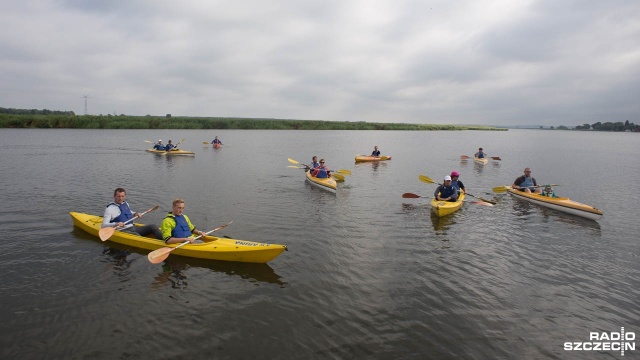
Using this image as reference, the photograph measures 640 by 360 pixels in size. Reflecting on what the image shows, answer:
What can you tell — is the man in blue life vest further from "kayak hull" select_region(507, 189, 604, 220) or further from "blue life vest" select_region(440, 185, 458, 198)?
"kayak hull" select_region(507, 189, 604, 220)

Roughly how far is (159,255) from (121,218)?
311cm

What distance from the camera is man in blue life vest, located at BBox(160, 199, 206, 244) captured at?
10422 mm

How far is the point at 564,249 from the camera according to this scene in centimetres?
1216

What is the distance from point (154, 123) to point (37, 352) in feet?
300

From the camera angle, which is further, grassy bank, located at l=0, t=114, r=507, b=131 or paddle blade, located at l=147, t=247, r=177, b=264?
grassy bank, located at l=0, t=114, r=507, b=131

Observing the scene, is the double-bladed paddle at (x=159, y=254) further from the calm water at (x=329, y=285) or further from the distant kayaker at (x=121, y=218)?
the distant kayaker at (x=121, y=218)

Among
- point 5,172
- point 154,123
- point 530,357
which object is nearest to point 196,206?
point 530,357

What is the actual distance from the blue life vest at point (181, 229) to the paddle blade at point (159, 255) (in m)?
0.69

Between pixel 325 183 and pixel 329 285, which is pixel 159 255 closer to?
pixel 329 285

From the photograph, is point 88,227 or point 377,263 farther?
point 88,227

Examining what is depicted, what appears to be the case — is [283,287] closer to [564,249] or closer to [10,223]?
[564,249]

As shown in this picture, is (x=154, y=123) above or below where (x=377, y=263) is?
above

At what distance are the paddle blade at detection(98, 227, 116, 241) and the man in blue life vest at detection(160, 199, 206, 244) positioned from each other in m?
1.77

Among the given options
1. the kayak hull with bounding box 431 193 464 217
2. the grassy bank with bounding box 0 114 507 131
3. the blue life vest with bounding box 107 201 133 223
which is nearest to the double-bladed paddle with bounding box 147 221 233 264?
the blue life vest with bounding box 107 201 133 223
